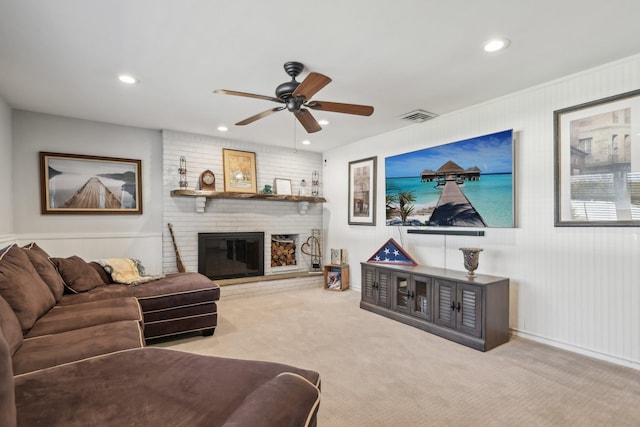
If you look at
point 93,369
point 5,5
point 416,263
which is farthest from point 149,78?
point 416,263

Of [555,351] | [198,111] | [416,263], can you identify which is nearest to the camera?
[555,351]

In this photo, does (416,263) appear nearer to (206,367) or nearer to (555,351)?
(555,351)

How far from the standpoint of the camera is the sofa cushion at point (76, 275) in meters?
3.05

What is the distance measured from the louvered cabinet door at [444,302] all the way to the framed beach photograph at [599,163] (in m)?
1.16

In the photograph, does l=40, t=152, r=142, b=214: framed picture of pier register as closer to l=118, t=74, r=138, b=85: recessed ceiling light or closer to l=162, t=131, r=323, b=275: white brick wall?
l=162, t=131, r=323, b=275: white brick wall

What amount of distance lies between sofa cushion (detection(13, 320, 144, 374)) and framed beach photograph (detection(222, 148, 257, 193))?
11.0 feet

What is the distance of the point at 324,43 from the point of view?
2434 mm

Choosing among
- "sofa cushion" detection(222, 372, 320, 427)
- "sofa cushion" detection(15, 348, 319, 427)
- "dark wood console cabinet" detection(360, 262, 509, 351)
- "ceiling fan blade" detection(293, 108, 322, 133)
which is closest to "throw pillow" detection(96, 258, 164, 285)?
"sofa cushion" detection(15, 348, 319, 427)

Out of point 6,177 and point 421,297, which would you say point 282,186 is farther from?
point 6,177

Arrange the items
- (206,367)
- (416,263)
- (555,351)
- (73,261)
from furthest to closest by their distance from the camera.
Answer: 1. (416,263)
2. (73,261)
3. (555,351)
4. (206,367)

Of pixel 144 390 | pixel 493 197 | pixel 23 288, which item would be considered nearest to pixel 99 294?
pixel 23 288

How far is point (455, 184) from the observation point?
12.7 feet

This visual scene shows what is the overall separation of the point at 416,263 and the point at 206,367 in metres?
3.29

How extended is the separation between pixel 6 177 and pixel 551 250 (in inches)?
230
